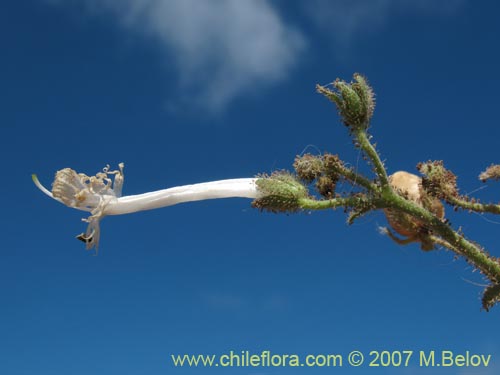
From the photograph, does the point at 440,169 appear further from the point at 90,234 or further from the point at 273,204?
the point at 90,234

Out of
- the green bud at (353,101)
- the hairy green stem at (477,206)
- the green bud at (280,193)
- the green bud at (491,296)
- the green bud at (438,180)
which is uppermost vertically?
the green bud at (353,101)

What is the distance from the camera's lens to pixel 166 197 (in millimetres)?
6242

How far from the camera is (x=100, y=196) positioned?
21.4 feet

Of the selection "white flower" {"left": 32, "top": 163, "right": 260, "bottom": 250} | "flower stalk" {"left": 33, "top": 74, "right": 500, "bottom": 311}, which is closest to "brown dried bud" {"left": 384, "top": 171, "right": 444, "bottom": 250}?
"flower stalk" {"left": 33, "top": 74, "right": 500, "bottom": 311}

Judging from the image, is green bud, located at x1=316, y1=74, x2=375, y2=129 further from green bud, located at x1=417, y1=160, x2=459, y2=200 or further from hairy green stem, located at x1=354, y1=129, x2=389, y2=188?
green bud, located at x1=417, y1=160, x2=459, y2=200

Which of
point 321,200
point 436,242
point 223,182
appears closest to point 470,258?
point 436,242

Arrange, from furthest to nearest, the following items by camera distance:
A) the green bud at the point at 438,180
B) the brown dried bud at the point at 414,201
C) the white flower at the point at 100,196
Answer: the white flower at the point at 100,196 < the brown dried bud at the point at 414,201 < the green bud at the point at 438,180

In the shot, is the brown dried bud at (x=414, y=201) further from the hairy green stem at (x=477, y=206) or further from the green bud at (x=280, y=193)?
the green bud at (x=280, y=193)

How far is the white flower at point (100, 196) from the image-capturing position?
6215 millimetres

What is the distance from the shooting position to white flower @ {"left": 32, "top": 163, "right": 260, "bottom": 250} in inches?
245

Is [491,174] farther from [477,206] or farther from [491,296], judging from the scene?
[491,296]

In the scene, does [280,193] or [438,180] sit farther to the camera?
[280,193]

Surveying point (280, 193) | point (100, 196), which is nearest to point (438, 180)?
point (280, 193)

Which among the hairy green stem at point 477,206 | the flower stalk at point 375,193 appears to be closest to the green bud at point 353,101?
the flower stalk at point 375,193
